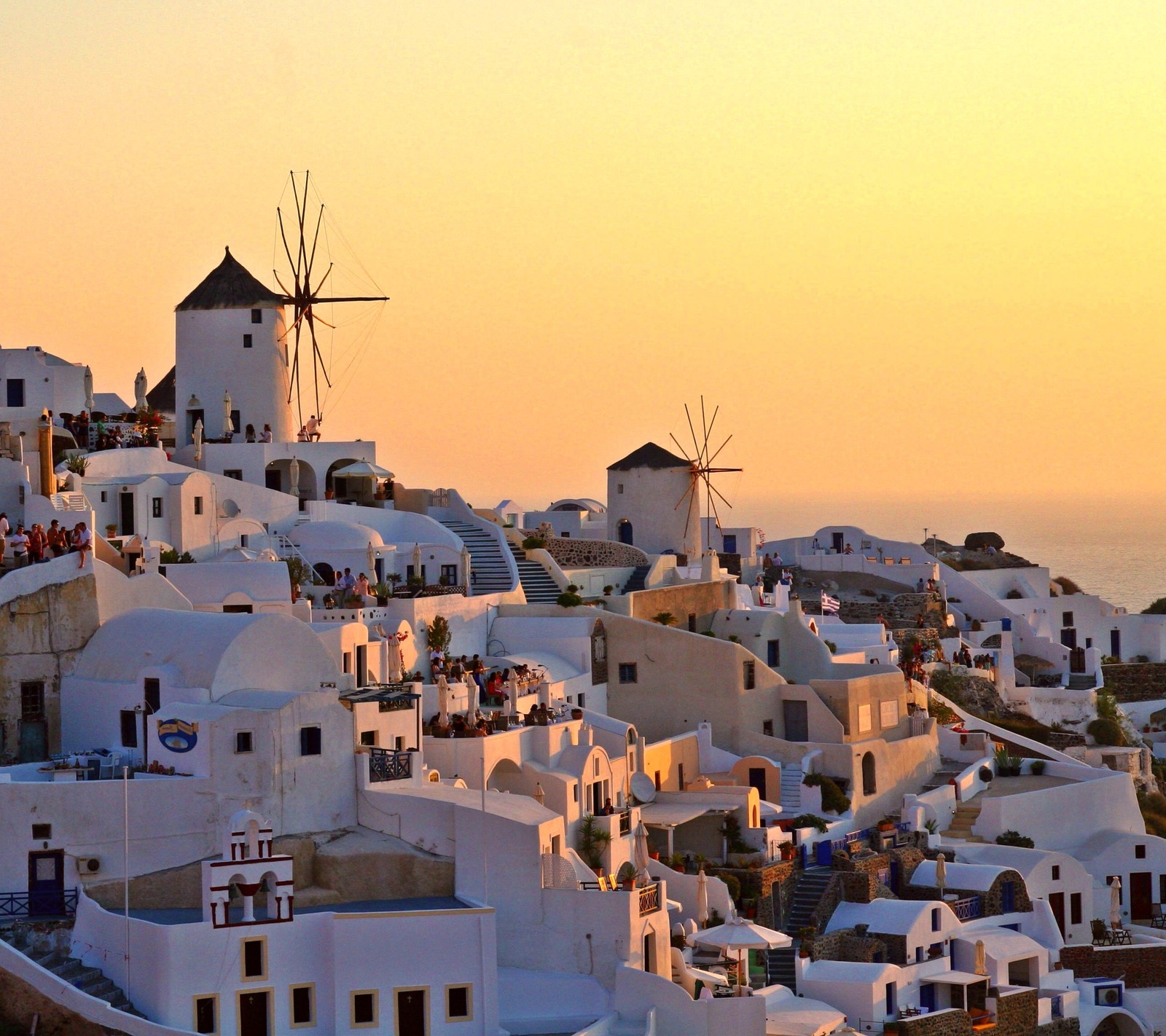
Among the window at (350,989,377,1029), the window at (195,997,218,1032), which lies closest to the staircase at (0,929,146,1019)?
the window at (195,997,218,1032)

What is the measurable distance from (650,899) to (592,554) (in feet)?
65.1

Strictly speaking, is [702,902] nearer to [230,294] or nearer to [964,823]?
[964,823]

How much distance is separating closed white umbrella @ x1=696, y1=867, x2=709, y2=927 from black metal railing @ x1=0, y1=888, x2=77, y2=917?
39.4ft

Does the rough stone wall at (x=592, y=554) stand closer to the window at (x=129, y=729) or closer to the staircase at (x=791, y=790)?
the staircase at (x=791, y=790)

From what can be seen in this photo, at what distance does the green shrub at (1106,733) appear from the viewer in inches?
2544

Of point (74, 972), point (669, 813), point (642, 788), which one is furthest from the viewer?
point (642, 788)

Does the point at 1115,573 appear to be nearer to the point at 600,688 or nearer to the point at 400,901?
the point at 600,688

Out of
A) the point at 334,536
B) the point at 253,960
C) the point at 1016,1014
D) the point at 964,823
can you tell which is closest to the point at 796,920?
the point at 1016,1014

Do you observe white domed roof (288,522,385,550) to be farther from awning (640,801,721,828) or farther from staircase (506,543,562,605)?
awning (640,801,721,828)

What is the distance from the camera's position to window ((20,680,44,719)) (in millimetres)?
43688

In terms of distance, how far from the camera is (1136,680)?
73.9m

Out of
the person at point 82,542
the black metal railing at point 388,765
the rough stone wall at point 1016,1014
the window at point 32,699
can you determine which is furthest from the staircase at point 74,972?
the rough stone wall at point 1016,1014

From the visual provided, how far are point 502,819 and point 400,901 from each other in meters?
2.21

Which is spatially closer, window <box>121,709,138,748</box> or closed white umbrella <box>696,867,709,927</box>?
window <box>121,709,138,748</box>
